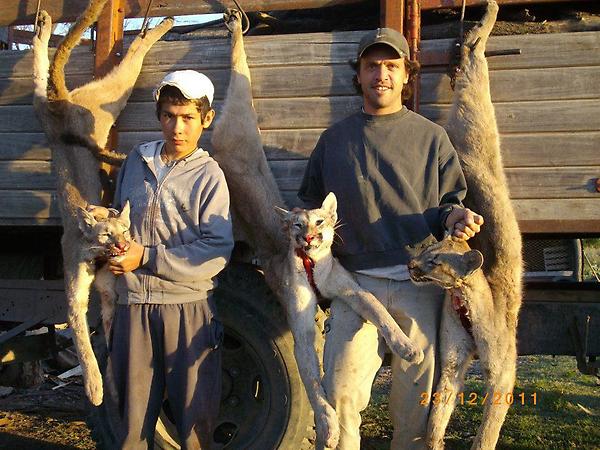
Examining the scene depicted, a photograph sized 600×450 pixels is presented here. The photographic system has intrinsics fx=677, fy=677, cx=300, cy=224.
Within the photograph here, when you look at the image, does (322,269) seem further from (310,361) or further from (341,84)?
(341,84)

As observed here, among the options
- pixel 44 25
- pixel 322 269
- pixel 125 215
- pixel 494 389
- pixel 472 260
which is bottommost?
pixel 494 389

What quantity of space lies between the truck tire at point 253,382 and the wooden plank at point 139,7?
157 cm

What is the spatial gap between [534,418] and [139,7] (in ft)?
14.6

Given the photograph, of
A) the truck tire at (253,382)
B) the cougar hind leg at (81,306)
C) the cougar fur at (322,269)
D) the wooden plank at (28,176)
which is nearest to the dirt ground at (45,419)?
the truck tire at (253,382)

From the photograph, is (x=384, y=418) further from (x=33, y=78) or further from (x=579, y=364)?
(x=33, y=78)

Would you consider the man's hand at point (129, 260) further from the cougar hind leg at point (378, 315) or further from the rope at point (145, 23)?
the rope at point (145, 23)

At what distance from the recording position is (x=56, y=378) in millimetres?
7320

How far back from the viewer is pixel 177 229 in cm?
314

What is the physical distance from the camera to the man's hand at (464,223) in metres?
2.86

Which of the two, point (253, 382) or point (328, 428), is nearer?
point (328, 428)

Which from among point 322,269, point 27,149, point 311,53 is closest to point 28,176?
point 27,149

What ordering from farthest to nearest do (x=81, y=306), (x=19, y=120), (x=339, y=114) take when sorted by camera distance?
(x=19, y=120)
(x=339, y=114)
(x=81, y=306)

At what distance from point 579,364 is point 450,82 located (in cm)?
180

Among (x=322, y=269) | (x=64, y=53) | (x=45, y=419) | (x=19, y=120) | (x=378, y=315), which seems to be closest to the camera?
(x=378, y=315)
